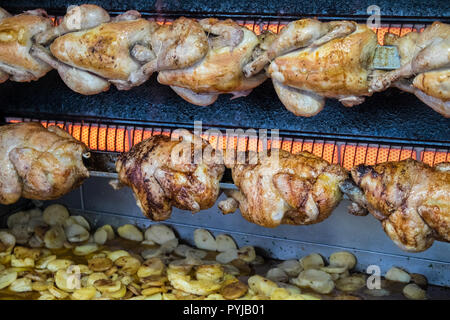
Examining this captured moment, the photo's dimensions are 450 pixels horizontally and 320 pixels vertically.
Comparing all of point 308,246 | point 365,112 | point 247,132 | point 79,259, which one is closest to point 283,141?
point 247,132

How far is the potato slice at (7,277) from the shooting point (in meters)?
2.74

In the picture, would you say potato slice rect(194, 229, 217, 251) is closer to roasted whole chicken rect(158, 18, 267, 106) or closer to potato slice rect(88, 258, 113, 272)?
potato slice rect(88, 258, 113, 272)

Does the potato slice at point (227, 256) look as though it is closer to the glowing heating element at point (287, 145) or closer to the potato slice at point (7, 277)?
the glowing heating element at point (287, 145)

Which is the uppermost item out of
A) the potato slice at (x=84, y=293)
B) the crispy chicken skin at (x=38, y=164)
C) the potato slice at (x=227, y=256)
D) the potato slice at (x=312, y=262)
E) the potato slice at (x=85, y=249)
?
the crispy chicken skin at (x=38, y=164)

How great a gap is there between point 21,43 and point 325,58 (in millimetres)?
1319

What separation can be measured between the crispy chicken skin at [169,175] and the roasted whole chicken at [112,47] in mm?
300

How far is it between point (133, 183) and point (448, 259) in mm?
1577

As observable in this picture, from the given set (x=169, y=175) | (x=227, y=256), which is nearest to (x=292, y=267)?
(x=227, y=256)

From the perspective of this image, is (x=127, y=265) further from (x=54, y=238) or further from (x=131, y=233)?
(x=54, y=238)

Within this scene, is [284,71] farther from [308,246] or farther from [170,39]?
[308,246]

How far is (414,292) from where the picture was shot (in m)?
2.57

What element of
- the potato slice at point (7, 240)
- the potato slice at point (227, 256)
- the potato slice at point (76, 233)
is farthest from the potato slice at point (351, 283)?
the potato slice at point (7, 240)

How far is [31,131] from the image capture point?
7.64 ft

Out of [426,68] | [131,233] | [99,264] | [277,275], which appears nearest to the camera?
[426,68]
